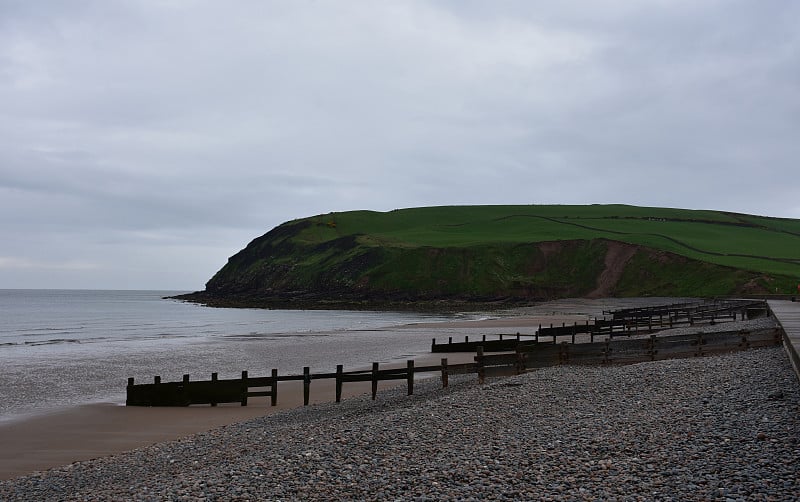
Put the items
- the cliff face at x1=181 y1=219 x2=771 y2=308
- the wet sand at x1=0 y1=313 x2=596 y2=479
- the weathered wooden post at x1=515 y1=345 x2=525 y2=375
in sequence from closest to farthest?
the wet sand at x1=0 y1=313 x2=596 y2=479, the weathered wooden post at x1=515 y1=345 x2=525 y2=375, the cliff face at x1=181 y1=219 x2=771 y2=308

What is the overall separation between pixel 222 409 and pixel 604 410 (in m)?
14.5

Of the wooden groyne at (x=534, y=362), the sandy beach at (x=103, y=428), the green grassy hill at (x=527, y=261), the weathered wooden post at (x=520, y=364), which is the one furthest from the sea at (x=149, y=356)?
the green grassy hill at (x=527, y=261)

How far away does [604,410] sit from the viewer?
15266 mm

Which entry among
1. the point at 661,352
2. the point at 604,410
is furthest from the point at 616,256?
the point at 604,410

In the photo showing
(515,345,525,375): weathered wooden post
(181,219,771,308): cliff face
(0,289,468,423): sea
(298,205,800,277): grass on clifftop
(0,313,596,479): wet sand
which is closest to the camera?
(0,313,596,479): wet sand

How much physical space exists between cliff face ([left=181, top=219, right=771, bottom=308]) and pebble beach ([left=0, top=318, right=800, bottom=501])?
101175 millimetres

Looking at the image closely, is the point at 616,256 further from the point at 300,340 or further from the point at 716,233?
the point at 300,340

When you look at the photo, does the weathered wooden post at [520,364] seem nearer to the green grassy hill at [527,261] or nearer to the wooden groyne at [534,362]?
the wooden groyne at [534,362]

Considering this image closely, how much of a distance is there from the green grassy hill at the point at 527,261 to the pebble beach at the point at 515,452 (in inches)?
3780

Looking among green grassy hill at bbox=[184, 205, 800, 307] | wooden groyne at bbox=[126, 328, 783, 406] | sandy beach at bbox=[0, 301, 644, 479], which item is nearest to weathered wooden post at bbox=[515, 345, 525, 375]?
wooden groyne at bbox=[126, 328, 783, 406]

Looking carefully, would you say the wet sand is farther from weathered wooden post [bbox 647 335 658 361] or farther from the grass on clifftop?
the grass on clifftop

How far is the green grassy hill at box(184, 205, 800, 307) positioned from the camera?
405 feet

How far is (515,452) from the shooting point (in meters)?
12.1

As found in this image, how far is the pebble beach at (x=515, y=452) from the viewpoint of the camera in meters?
9.98
